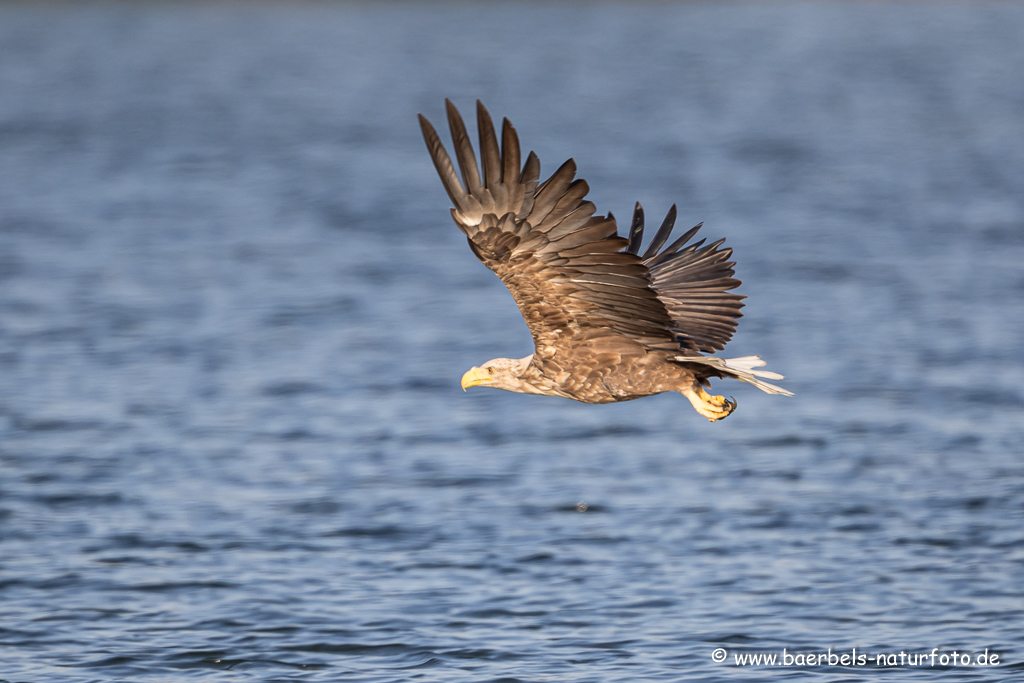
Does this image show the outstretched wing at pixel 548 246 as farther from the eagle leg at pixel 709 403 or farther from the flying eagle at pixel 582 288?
the eagle leg at pixel 709 403

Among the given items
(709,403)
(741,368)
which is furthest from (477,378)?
(741,368)

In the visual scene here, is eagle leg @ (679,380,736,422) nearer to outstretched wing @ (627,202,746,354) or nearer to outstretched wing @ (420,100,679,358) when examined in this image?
outstretched wing @ (420,100,679,358)

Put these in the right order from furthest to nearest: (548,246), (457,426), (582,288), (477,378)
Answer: (457,426)
(477,378)
(582,288)
(548,246)

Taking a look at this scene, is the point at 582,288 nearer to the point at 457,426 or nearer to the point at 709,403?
the point at 709,403

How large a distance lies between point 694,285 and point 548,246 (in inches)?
61.7

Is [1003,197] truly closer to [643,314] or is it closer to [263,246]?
[263,246]

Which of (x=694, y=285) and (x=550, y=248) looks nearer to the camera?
(x=550, y=248)

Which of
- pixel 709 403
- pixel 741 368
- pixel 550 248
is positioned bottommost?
pixel 709 403

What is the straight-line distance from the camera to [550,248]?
18.7 feet

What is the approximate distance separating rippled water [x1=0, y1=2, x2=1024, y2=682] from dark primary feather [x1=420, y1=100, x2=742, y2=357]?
2607mm

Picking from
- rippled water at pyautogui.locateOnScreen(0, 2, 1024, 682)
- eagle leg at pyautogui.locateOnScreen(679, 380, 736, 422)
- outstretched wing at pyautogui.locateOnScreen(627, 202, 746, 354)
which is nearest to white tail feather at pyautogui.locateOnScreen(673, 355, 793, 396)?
eagle leg at pyautogui.locateOnScreen(679, 380, 736, 422)

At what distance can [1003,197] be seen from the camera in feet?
70.5

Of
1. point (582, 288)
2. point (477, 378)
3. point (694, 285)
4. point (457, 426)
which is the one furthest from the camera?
point (457, 426)

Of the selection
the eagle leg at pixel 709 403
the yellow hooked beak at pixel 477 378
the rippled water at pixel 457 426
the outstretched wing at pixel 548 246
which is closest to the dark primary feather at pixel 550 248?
the outstretched wing at pixel 548 246
